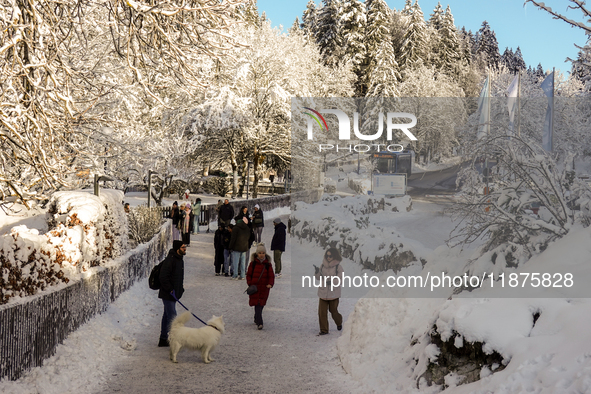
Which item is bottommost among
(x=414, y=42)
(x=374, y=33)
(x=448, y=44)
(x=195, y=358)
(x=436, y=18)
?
(x=195, y=358)

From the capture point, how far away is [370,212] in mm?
23797

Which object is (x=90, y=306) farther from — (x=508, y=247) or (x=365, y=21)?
(x=365, y=21)

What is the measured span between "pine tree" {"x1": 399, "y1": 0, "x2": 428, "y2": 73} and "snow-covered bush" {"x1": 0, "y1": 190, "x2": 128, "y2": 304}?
59115 mm

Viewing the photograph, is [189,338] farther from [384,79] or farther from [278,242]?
[384,79]

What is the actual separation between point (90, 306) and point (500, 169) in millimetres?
6706

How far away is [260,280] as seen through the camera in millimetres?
9883

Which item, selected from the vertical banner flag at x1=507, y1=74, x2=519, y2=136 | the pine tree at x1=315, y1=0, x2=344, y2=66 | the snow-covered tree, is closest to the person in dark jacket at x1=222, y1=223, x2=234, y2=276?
the vertical banner flag at x1=507, y1=74, x2=519, y2=136

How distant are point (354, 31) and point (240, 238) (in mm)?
50539

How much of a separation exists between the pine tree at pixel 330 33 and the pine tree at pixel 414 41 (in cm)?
826

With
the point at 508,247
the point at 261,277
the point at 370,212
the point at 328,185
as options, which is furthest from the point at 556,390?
the point at 328,185

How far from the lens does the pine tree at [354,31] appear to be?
195ft

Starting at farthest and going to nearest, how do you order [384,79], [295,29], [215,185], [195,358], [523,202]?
[295,29]
[384,79]
[215,185]
[195,358]
[523,202]

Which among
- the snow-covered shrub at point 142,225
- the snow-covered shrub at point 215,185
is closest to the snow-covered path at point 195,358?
the snow-covered shrub at point 142,225

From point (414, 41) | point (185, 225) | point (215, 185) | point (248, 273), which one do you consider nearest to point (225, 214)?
point (185, 225)
